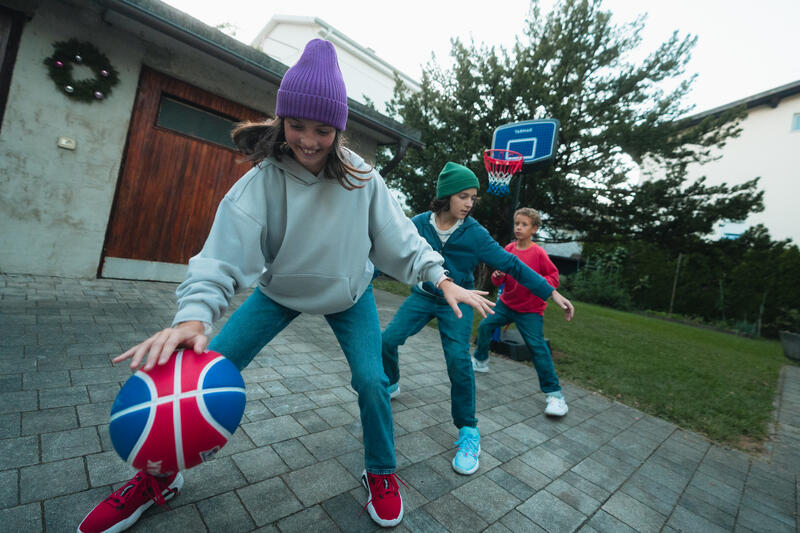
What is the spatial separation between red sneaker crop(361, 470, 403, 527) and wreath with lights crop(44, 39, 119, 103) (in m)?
6.45

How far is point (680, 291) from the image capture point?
17938 mm

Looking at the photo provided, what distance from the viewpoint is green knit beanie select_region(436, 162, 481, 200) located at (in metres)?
2.95

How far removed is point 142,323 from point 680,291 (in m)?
20.4

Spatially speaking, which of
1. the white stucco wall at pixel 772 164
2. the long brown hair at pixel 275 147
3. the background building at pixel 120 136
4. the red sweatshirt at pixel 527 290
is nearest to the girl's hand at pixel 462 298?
the long brown hair at pixel 275 147

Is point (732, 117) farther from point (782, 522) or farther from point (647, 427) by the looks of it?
point (782, 522)

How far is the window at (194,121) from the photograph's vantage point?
6.39 meters

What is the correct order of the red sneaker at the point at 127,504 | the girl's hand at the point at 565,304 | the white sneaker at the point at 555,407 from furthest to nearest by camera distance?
the white sneaker at the point at 555,407, the girl's hand at the point at 565,304, the red sneaker at the point at 127,504

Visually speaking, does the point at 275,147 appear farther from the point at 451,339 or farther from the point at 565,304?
the point at 565,304

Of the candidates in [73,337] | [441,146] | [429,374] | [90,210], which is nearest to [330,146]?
[429,374]

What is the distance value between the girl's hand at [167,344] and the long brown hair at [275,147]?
803mm

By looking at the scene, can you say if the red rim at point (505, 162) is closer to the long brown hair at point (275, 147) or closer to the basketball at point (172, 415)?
the long brown hair at point (275, 147)

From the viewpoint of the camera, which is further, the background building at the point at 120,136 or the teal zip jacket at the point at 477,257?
the background building at the point at 120,136

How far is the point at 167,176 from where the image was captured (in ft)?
21.1

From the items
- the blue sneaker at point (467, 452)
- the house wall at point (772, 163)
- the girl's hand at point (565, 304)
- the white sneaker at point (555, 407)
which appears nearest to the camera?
the blue sneaker at point (467, 452)
